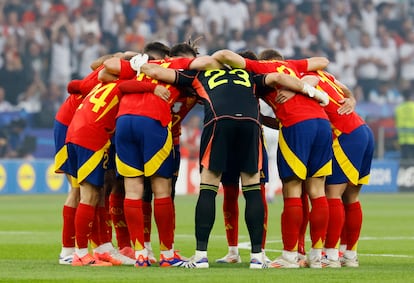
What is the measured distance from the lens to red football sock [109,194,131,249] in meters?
11.8

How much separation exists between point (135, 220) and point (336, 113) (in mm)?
2375

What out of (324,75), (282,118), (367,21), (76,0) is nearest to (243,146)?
(282,118)

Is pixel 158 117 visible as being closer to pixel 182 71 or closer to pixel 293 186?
pixel 182 71

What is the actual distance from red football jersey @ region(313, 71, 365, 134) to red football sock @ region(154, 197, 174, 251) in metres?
1.92

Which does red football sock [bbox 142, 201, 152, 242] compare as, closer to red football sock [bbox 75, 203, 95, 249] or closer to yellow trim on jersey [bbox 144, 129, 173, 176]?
red football sock [bbox 75, 203, 95, 249]

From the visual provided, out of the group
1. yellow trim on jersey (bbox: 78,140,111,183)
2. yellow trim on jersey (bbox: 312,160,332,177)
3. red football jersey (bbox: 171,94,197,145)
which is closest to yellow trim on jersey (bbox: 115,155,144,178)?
yellow trim on jersey (bbox: 78,140,111,183)

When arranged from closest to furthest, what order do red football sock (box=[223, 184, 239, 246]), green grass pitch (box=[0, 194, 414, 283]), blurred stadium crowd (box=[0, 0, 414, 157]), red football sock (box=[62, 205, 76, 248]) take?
1. green grass pitch (box=[0, 194, 414, 283])
2. red football sock (box=[62, 205, 76, 248])
3. red football sock (box=[223, 184, 239, 246])
4. blurred stadium crowd (box=[0, 0, 414, 157])

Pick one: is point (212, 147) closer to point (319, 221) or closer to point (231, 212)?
point (319, 221)

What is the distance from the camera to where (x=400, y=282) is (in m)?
9.02

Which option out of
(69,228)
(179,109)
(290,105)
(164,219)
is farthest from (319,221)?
(69,228)

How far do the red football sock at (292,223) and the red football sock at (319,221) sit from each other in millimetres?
161

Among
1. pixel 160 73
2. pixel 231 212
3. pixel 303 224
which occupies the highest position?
pixel 160 73

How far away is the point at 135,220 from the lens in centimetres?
1075

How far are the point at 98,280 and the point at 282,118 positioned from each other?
2836 mm
